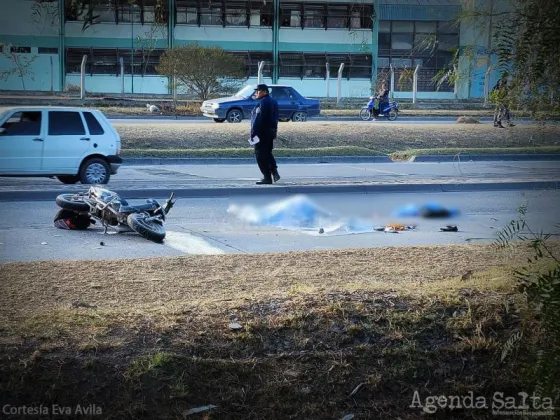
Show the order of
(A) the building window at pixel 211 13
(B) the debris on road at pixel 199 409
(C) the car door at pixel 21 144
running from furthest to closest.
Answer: (A) the building window at pixel 211 13 < (C) the car door at pixel 21 144 < (B) the debris on road at pixel 199 409

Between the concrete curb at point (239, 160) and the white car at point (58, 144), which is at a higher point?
the white car at point (58, 144)

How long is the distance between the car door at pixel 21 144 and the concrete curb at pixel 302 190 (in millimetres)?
1208

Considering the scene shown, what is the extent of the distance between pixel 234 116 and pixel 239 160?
986cm

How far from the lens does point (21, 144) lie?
49.8ft

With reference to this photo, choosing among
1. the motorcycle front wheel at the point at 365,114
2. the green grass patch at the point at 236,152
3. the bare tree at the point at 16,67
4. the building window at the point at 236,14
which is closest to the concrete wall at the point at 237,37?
the building window at the point at 236,14

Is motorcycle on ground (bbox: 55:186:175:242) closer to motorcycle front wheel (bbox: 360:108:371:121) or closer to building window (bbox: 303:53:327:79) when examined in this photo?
motorcycle front wheel (bbox: 360:108:371:121)

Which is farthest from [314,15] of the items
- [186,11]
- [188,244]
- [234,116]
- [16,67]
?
[188,244]

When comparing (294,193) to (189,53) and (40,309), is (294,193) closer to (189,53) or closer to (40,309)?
(40,309)

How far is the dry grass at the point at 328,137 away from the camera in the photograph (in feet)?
75.2

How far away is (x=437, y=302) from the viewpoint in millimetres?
5699

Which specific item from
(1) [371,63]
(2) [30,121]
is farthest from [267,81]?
(2) [30,121]

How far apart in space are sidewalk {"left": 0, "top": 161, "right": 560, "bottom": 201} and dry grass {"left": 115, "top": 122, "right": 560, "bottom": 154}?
288 centimetres

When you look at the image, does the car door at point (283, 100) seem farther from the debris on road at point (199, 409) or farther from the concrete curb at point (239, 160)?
the debris on road at point (199, 409)

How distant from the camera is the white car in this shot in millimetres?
15164
